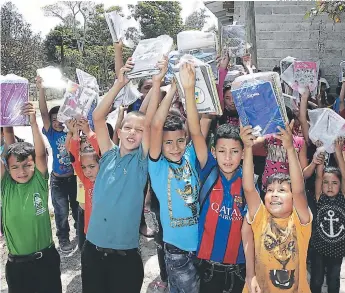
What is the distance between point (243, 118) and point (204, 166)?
0.42 m

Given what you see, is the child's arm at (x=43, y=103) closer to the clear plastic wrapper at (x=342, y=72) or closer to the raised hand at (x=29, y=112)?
the raised hand at (x=29, y=112)

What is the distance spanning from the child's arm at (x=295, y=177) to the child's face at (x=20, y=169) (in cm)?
158

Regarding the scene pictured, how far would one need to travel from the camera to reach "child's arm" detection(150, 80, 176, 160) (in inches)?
87.8

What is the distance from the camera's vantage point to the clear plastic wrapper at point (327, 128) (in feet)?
8.47

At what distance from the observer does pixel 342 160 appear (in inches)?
104

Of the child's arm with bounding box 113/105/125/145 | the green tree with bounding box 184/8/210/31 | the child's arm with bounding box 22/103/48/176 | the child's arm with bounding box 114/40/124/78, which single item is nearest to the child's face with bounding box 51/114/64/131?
the child's arm with bounding box 113/105/125/145

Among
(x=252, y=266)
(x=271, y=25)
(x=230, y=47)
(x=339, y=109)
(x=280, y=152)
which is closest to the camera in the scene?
(x=252, y=266)

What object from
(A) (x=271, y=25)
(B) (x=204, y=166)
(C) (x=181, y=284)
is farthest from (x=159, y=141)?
(A) (x=271, y=25)

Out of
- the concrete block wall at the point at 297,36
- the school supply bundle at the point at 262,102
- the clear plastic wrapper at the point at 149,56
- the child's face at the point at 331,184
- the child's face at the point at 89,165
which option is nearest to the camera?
the school supply bundle at the point at 262,102

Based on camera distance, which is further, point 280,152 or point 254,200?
point 280,152

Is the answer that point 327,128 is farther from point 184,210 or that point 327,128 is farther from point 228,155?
point 184,210

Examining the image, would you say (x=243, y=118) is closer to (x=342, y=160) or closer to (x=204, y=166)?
(x=204, y=166)

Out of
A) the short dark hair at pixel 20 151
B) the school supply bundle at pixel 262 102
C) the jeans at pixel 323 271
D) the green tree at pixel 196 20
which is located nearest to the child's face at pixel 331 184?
the jeans at pixel 323 271

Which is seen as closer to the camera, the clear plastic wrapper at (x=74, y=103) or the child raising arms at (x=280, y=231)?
the child raising arms at (x=280, y=231)
